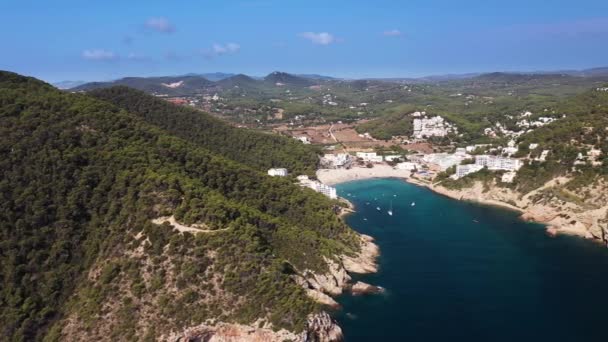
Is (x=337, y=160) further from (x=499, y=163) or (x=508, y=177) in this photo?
(x=508, y=177)

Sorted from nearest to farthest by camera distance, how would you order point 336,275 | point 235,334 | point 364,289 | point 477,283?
1. point 235,334
2. point 364,289
3. point 336,275
4. point 477,283

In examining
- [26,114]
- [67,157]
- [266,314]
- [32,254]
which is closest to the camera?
[266,314]

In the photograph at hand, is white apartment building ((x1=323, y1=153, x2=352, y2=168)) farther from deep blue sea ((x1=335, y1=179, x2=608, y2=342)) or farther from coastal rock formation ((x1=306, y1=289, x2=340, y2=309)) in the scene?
coastal rock formation ((x1=306, y1=289, x2=340, y2=309))

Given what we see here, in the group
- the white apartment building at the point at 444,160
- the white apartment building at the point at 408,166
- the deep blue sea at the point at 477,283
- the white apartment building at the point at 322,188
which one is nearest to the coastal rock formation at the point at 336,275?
the deep blue sea at the point at 477,283

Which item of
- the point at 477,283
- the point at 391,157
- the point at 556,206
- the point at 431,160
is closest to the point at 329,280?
the point at 477,283

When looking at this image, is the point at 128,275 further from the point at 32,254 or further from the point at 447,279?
the point at 447,279

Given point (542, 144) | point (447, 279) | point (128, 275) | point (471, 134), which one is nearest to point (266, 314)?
point (128, 275)
